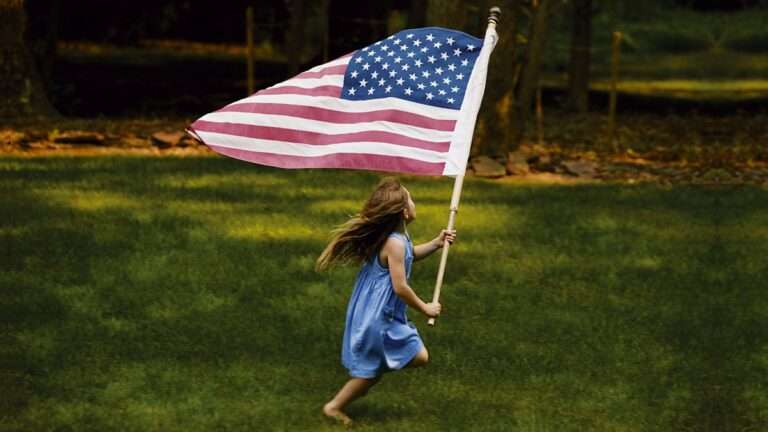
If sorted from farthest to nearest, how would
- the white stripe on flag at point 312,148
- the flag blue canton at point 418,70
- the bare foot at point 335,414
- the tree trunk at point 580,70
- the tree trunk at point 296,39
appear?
the tree trunk at point 580,70 → the tree trunk at point 296,39 → the flag blue canton at point 418,70 → the white stripe on flag at point 312,148 → the bare foot at point 335,414

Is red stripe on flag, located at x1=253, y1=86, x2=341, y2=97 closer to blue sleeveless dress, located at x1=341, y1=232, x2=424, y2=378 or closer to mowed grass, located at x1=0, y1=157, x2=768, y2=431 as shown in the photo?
blue sleeveless dress, located at x1=341, y1=232, x2=424, y2=378

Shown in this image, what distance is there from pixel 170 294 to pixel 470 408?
134 inches

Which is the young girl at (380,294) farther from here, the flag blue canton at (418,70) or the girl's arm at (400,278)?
the flag blue canton at (418,70)

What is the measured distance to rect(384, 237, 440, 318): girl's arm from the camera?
7.23 metres

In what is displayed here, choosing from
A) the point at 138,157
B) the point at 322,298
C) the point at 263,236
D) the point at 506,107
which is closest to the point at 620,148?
the point at 506,107

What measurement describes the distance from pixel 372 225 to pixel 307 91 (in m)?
1.15

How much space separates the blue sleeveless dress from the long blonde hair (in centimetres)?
7

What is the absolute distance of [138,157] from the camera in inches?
671

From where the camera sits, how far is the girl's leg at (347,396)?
7406mm

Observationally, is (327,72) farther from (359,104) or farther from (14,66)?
(14,66)

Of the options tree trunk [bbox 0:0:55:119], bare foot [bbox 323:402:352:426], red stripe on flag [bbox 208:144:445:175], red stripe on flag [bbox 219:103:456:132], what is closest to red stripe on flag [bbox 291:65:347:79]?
red stripe on flag [bbox 219:103:456:132]

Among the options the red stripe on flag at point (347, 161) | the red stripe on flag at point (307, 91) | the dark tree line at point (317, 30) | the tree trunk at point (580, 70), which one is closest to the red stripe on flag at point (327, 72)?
the red stripe on flag at point (307, 91)

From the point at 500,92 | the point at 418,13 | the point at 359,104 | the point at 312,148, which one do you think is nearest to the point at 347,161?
the point at 312,148

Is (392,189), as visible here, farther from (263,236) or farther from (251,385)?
(263,236)
